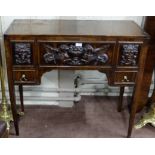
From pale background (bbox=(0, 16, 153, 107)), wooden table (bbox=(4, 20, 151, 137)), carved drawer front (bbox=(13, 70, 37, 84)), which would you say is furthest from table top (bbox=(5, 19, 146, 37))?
pale background (bbox=(0, 16, 153, 107))

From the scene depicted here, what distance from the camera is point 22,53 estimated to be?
1.21 meters

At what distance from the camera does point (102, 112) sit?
1.75m

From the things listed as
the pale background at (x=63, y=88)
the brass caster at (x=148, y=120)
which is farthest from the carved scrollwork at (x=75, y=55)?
the brass caster at (x=148, y=120)

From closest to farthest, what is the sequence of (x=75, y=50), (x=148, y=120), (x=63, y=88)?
(x=75, y=50), (x=148, y=120), (x=63, y=88)

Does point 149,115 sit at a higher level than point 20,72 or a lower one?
lower

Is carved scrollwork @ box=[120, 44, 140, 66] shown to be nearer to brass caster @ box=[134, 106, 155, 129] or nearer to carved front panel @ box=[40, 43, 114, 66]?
carved front panel @ box=[40, 43, 114, 66]

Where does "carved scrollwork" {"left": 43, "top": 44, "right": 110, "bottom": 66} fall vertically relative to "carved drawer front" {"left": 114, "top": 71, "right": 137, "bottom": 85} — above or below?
above

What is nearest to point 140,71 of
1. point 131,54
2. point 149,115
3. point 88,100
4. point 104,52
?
point 131,54

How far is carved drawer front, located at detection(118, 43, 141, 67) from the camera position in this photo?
3.96ft

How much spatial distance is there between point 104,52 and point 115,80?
7.1 inches

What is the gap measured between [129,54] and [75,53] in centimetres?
28

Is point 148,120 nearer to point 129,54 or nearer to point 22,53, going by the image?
point 129,54

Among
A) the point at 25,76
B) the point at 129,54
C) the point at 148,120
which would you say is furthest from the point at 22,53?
the point at 148,120
